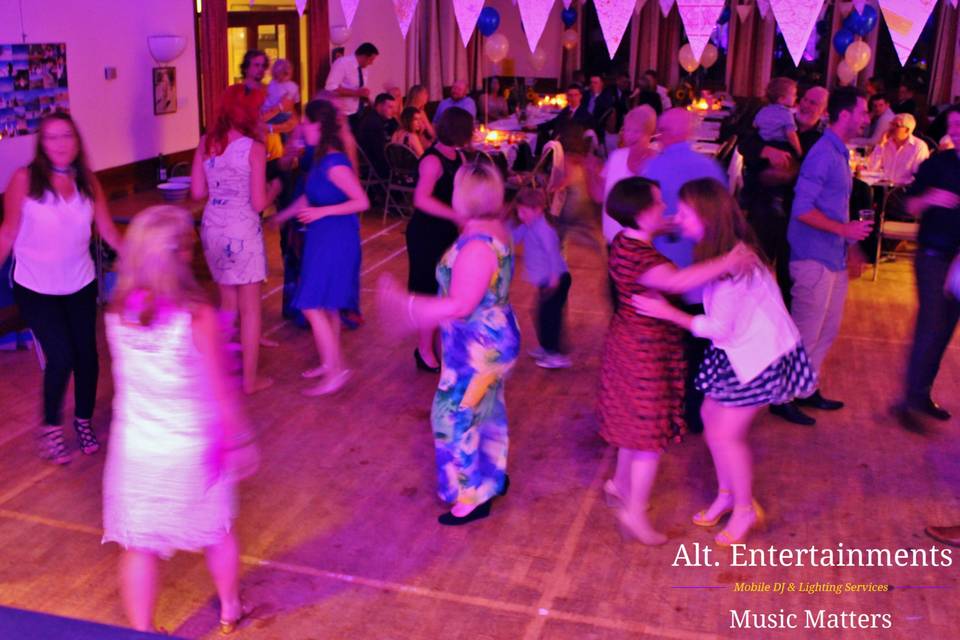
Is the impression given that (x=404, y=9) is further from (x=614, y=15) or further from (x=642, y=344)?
(x=642, y=344)

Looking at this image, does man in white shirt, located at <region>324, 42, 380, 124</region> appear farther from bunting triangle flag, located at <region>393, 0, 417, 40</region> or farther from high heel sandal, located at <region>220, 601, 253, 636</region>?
high heel sandal, located at <region>220, 601, 253, 636</region>

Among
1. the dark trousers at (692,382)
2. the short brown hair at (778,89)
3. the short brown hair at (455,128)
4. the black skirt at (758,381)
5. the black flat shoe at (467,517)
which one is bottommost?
the black flat shoe at (467,517)

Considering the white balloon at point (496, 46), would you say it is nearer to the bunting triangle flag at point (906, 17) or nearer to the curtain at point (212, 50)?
the curtain at point (212, 50)

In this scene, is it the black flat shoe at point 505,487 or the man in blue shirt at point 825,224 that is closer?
the black flat shoe at point 505,487

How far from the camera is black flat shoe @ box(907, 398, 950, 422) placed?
4.90 metres

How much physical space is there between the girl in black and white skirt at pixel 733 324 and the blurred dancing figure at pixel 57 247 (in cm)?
224

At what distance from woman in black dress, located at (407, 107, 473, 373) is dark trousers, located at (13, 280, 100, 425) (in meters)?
1.55

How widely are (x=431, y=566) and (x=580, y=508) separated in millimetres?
731

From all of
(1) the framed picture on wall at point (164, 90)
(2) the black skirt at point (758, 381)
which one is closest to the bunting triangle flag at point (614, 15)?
(2) the black skirt at point (758, 381)

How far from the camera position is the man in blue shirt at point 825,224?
14.6 ft

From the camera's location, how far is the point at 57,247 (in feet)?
13.3

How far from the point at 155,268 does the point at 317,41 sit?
30.8 ft

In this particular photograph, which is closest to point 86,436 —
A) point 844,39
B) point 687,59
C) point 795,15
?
point 795,15

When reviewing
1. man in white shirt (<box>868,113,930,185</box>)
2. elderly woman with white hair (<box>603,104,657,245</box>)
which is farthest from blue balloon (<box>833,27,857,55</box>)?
elderly woman with white hair (<box>603,104,657,245</box>)
